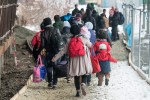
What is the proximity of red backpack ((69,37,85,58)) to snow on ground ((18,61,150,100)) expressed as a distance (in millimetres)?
1009

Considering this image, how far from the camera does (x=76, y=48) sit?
9375mm

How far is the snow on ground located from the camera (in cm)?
991

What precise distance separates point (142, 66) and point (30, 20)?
19.8m

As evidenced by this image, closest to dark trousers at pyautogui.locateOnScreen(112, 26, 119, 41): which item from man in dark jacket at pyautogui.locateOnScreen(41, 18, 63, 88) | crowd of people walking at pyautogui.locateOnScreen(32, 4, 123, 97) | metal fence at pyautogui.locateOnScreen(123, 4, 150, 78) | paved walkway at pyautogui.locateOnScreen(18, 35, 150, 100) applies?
metal fence at pyautogui.locateOnScreen(123, 4, 150, 78)

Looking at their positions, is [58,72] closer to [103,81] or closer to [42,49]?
[42,49]

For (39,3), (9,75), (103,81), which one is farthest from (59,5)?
(103,81)

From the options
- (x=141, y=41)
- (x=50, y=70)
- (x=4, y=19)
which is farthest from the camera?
(x=141, y=41)

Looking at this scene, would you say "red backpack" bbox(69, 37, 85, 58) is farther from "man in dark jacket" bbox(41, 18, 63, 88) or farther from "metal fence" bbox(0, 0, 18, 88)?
"metal fence" bbox(0, 0, 18, 88)

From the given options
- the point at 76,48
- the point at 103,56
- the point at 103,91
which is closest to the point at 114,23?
the point at 103,56

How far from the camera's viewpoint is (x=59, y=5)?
34781 mm

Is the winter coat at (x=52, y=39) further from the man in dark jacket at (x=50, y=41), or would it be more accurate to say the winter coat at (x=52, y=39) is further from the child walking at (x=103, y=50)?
the child walking at (x=103, y=50)

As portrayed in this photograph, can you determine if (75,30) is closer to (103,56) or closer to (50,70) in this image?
(103,56)

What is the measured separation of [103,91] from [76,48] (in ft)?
5.33

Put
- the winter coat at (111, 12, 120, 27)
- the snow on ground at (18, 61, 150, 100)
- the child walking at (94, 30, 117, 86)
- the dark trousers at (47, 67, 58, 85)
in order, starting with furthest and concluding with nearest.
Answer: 1. the winter coat at (111, 12, 120, 27)
2. the dark trousers at (47, 67, 58, 85)
3. the child walking at (94, 30, 117, 86)
4. the snow on ground at (18, 61, 150, 100)
